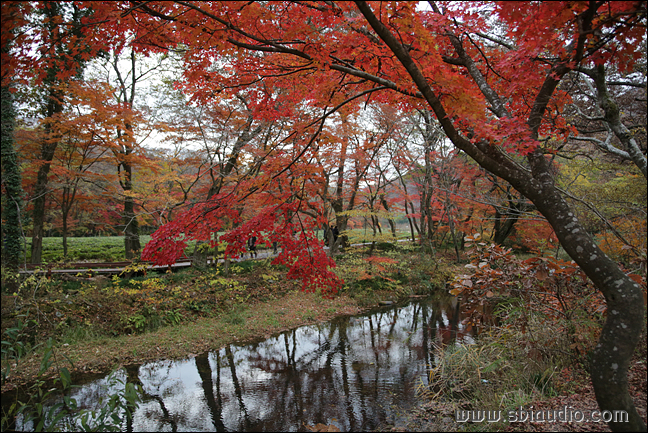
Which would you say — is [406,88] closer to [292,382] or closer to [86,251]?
[292,382]

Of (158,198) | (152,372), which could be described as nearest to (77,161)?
(158,198)

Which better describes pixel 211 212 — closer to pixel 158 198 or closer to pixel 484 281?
pixel 484 281

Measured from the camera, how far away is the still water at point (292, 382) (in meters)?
4.29

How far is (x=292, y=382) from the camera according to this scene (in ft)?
17.7

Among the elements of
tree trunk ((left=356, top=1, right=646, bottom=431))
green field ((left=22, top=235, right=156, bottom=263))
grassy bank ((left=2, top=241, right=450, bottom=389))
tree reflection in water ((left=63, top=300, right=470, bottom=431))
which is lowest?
tree reflection in water ((left=63, top=300, right=470, bottom=431))

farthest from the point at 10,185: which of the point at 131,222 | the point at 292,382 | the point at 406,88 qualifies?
the point at 406,88

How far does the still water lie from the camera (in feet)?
14.1

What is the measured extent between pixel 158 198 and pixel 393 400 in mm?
8443

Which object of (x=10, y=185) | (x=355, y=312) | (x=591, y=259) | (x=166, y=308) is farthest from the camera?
(x=355, y=312)

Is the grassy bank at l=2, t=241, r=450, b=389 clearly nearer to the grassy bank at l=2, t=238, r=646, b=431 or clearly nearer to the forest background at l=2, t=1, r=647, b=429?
the grassy bank at l=2, t=238, r=646, b=431

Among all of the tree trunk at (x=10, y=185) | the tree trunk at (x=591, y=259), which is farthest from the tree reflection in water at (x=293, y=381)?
the tree trunk at (x=10, y=185)

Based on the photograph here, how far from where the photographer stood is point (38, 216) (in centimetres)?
1035

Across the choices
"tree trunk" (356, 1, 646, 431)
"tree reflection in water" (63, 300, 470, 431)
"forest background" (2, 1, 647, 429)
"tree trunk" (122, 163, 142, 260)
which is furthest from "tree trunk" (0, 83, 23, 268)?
"tree trunk" (356, 1, 646, 431)

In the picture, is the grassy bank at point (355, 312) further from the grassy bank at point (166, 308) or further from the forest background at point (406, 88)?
the forest background at point (406, 88)
